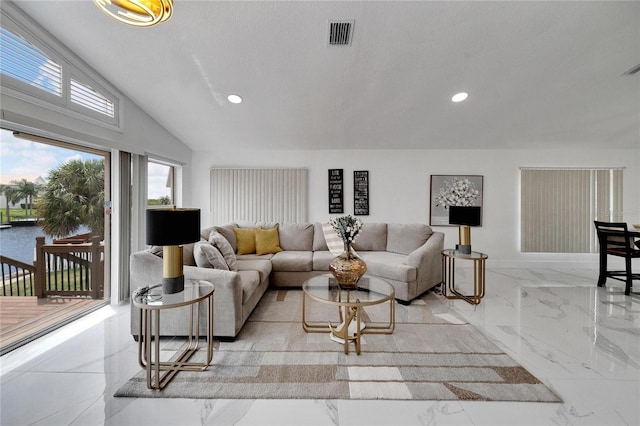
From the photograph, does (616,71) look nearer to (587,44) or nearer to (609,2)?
(587,44)

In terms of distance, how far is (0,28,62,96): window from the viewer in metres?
1.90

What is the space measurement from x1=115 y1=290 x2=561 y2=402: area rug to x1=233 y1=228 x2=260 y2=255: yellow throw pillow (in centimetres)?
142

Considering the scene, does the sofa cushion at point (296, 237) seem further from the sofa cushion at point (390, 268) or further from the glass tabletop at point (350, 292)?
the glass tabletop at point (350, 292)

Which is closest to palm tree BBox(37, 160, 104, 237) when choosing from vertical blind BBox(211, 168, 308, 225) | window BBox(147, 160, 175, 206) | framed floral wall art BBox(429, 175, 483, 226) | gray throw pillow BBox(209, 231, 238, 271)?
window BBox(147, 160, 175, 206)

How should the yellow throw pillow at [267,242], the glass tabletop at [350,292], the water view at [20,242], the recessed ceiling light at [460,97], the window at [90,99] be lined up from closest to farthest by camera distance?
the glass tabletop at [350,292], the water view at [20,242], the window at [90,99], the recessed ceiling light at [460,97], the yellow throw pillow at [267,242]

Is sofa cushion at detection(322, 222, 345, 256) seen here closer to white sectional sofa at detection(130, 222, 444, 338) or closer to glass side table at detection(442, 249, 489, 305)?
white sectional sofa at detection(130, 222, 444, 338)

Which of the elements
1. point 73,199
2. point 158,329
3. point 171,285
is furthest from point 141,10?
point 73,199

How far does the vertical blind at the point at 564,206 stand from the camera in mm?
4598

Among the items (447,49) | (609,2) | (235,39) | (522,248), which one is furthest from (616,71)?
(235,39)

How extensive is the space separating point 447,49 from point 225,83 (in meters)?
2.32

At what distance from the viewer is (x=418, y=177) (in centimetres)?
473

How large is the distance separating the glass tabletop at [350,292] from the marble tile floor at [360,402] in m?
0.68

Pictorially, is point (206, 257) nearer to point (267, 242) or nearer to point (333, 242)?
point (267, 242)

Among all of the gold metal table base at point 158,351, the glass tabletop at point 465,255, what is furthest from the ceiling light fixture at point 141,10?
the glass tabletop at point 465,255
